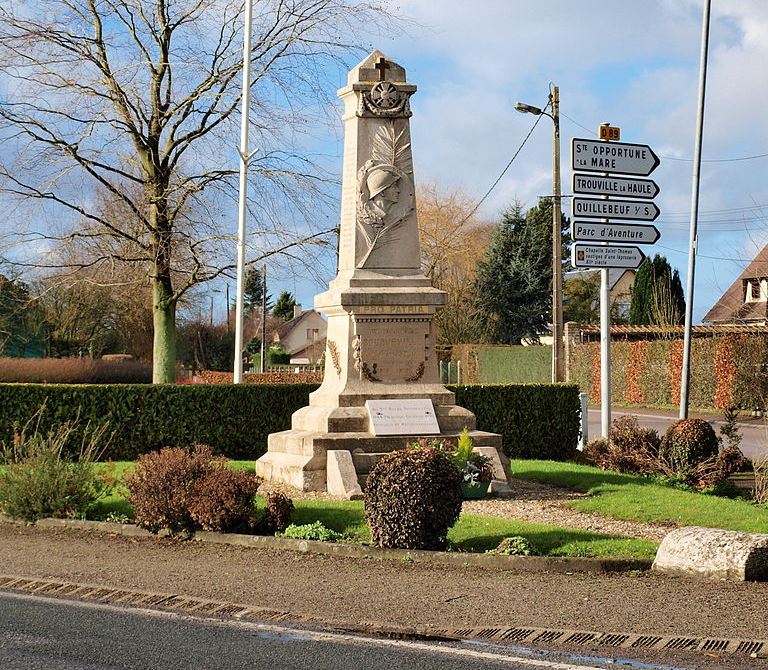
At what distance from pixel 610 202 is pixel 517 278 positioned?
1500 inches

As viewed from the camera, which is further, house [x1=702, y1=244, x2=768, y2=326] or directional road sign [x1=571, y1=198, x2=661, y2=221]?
house [x1=702, y1=244, x2=768, y2=326]

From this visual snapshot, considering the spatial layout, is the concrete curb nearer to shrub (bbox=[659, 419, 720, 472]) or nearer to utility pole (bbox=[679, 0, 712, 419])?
shrub (bbox=[659, 419, 720, 472])

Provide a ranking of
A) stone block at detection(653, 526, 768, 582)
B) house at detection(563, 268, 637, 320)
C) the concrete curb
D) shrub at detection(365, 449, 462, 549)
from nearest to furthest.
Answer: stone block at detection(653, 526, 768, 582), the concrete curb, shrub at detection(365, 449, 462, 549), house at detection(563, 268, 637, 320)

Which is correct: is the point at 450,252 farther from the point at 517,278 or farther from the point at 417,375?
the point at 417,375

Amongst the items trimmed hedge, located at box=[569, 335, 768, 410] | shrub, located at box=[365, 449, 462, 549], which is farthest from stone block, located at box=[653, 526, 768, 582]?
trimmed hedge, located at box=[569, 335, 768, 410]

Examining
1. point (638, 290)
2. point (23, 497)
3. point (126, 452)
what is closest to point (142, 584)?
point (23, 497)

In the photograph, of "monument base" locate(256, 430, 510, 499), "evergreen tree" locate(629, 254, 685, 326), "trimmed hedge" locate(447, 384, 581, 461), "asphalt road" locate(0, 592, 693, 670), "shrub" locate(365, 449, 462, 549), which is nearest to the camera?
"asphalt road" locate(0, 592, 693, 670)

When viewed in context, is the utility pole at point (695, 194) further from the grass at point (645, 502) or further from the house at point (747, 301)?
the house at point (747, 301)

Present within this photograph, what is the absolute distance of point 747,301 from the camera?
58.3 m

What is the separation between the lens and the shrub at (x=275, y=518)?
40.1 ft

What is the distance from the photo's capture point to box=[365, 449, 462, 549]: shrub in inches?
438

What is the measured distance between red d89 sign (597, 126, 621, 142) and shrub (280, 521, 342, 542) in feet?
35.4

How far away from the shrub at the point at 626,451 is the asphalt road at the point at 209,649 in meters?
11.8

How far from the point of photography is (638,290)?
61.0 metres
